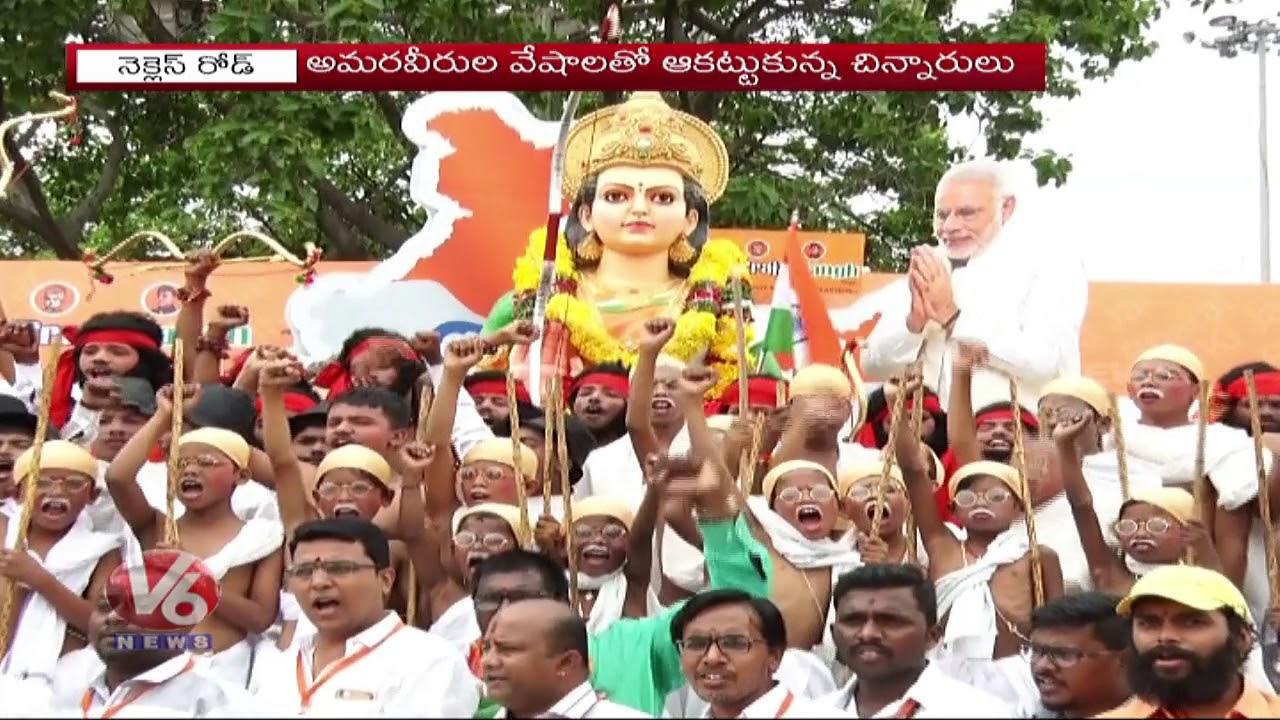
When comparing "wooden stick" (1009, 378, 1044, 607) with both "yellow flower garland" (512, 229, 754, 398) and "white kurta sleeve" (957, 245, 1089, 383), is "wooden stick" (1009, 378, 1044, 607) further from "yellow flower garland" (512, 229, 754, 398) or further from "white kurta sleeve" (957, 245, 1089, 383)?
"yellow flower garland" (512, 229, 754, 398)

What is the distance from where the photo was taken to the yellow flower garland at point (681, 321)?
411 inches

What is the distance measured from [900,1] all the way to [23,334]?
7281 millimetres

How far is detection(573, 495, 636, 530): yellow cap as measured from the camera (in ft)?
22.4

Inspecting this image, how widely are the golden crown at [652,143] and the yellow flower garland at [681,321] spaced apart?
0.32 metres

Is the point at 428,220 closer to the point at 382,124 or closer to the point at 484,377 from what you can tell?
the point at 382,124

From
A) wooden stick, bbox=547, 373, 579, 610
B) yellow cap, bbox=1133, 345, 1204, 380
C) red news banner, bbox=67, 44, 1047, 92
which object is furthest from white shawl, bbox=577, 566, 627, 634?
red news banner, bbox=67, 44, 1047, 92

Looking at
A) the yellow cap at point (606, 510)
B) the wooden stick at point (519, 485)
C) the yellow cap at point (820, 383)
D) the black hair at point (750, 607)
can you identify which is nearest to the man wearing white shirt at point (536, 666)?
the black hair at point (750, 607)

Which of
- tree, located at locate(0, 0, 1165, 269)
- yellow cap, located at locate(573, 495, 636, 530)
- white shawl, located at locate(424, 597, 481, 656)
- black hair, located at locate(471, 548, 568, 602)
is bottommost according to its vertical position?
white shawl, located at locate(424, 597, 481, 656)

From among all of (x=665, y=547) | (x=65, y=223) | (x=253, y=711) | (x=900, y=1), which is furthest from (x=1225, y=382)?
(x=65, y=223)

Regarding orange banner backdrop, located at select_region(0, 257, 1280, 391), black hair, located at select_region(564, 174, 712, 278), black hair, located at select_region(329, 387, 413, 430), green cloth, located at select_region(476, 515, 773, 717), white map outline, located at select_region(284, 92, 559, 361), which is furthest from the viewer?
orange banner backdrop, located at select_region(0, 257, 1280, 391)

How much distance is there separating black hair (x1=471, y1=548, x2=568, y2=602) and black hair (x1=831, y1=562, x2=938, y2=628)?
68 centimetres

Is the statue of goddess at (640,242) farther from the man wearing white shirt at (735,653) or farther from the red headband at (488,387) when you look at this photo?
the man wearing white shirt at (735,653)

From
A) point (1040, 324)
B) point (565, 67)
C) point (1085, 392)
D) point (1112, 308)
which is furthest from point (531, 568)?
point (1112, 308)

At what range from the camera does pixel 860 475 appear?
281 inches
